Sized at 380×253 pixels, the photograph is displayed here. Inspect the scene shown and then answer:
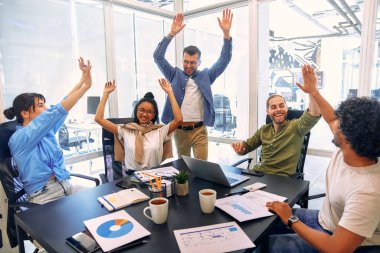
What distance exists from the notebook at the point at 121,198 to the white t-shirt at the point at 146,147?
2.39 ft

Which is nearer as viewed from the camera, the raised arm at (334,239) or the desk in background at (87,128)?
the raised arm at (334,239)

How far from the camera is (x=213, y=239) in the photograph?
0.99m

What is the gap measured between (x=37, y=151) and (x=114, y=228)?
115 cm

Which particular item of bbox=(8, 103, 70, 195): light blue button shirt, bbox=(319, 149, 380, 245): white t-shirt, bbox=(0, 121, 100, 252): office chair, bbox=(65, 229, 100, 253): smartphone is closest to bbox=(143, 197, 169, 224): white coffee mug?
bbox=(65, 229, 100, 253): smartphone

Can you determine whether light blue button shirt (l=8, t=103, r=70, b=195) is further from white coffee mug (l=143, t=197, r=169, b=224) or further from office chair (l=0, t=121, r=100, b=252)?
white coffee mug (l=143, t=197, r=169, b=224)

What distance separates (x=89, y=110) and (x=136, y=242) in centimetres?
219

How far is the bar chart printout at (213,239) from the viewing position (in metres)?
0.94

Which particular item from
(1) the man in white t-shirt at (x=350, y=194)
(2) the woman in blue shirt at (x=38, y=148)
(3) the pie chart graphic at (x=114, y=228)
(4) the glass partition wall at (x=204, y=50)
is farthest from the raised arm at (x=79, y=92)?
(1) the man in white t-shirt at (x=350, y=194)

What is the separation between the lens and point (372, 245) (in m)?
1.10

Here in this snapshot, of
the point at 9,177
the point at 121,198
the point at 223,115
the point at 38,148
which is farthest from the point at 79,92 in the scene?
the point at 223,115

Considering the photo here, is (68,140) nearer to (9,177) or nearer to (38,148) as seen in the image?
(38,148)

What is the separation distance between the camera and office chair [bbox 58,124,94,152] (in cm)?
275

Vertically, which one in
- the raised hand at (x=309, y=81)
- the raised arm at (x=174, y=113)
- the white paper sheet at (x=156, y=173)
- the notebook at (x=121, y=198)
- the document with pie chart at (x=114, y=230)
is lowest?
the document with pie chart at (x=114, y=230)

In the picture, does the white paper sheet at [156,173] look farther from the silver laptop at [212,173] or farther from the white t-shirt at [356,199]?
the white t-shirt at [356,199]
